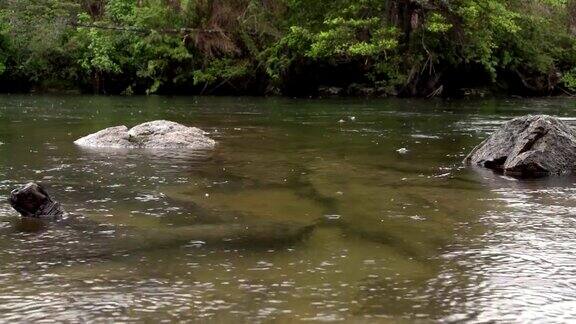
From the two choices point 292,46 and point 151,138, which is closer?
point 151,138

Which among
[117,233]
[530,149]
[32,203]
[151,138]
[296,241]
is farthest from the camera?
[151,138]

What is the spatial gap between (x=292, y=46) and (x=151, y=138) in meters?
21.1

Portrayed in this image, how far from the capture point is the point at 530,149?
11.2 m

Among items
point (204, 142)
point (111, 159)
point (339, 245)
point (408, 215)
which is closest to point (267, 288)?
point (339, 245)

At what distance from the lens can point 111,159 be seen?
39.6 feet

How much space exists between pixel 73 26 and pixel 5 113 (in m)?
20.3

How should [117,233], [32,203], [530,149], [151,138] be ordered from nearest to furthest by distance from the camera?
[117,233] → [32,203] → [530,149] → [151,138]

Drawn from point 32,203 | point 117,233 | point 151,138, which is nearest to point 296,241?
point 117,233

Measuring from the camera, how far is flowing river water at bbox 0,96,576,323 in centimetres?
482

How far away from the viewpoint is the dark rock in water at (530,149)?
1075 centimetres

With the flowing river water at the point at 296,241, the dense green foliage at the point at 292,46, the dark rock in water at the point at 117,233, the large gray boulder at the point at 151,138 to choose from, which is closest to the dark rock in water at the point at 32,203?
the dark rock in water at the point at 117,233

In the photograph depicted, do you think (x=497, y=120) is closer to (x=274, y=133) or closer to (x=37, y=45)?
(x=274, y=133)

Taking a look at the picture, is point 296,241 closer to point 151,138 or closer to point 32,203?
point 32,203

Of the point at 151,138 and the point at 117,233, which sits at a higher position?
the point at 151,138
